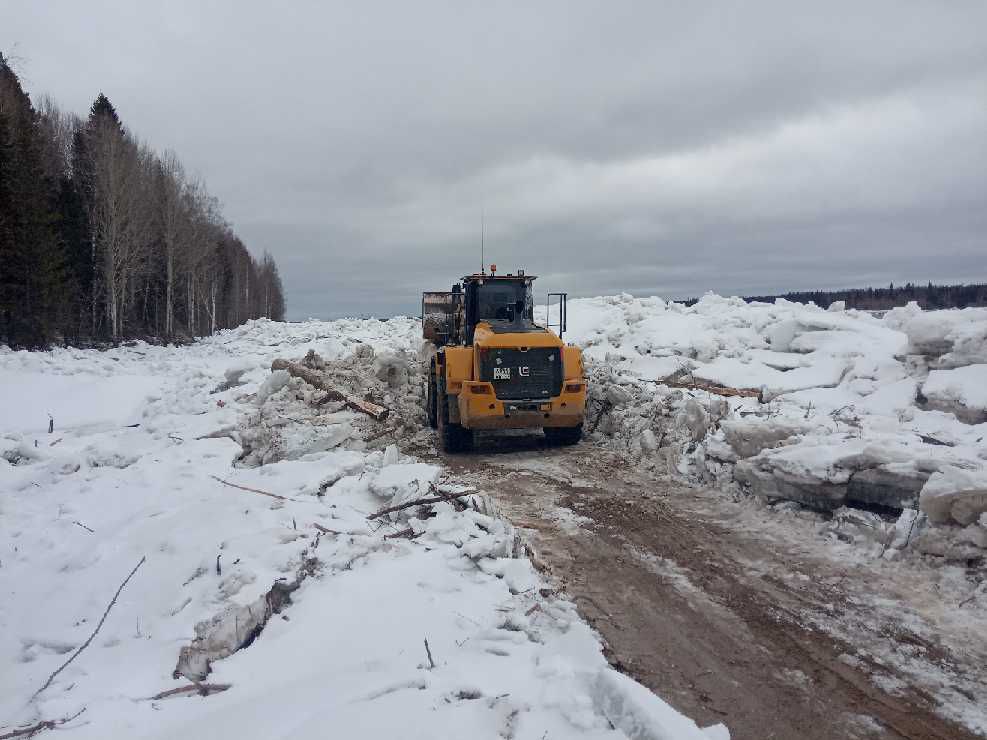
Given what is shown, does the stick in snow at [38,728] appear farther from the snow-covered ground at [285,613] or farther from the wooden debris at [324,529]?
the wooden debris at [324,529]

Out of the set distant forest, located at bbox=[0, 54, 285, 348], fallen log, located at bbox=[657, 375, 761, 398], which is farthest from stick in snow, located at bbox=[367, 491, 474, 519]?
distant forest, located at bbox=[0, 54, 285, 348]

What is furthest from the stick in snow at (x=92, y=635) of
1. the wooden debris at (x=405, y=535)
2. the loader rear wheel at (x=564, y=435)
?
the loader rear wheel at (x=564, y=435)

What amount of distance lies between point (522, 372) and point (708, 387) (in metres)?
5.22

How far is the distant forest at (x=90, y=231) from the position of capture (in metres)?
22.9

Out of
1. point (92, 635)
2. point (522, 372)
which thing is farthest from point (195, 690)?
point (522, 372)

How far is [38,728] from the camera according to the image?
9.68ft

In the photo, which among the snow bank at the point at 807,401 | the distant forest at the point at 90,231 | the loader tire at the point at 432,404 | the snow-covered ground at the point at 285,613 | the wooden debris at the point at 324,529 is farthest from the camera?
the distant forest at the point at 90,231

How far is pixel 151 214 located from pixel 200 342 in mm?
7887

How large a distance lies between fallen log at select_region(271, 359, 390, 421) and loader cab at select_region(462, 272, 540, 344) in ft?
6.51

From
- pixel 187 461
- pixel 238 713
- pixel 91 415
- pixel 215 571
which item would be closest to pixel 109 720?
pixel 238 713

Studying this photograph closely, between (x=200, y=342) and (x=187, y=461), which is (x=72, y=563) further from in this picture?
(x=200, y=342)

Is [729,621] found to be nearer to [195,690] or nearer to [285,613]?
[285,613]

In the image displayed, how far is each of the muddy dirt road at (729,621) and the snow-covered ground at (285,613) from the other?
0.42 m

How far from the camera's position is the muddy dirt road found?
319 centimetres
